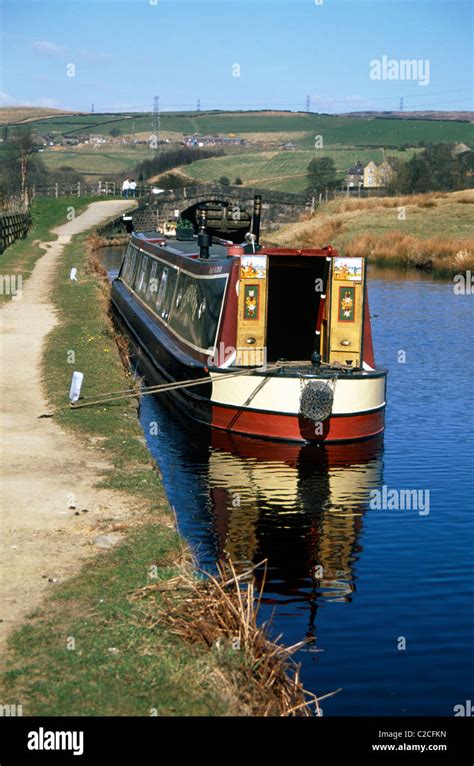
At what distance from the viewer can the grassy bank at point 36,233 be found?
37.3 m

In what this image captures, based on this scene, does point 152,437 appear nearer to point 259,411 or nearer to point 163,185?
point 259,411

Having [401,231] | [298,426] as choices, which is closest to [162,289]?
[298,426]

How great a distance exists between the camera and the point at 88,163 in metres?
147

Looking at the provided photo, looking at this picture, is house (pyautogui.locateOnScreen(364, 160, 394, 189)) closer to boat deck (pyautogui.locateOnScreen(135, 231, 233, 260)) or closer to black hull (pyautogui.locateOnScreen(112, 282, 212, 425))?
boat deck (pyautogui.locateOnScreen(135, 231, 233, 260))

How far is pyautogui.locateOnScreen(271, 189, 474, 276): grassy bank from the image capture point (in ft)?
166

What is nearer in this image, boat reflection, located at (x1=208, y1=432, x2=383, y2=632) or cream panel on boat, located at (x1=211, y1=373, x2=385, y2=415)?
boat reflection, located at (x1=208, y1=432, x2=383, y2=632)

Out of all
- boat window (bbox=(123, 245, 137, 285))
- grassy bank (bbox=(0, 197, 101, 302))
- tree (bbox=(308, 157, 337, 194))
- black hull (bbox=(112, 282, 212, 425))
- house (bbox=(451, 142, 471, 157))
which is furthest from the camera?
house (bbox=(451, 142, 471, 157))

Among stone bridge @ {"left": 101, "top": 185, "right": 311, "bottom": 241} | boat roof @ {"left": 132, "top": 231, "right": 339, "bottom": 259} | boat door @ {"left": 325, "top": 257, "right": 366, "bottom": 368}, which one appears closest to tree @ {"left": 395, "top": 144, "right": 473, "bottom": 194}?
stone bridge @ {"left": 101, "top": 185, "right": 311, "bottom": 241}

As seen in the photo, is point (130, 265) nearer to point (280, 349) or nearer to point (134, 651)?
point (280, 349)

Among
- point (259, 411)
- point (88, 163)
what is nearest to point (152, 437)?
point (259, 411)

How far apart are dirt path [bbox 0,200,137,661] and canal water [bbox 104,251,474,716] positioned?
141cm

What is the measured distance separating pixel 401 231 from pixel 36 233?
19.2 meters

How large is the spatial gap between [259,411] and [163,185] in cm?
8188
